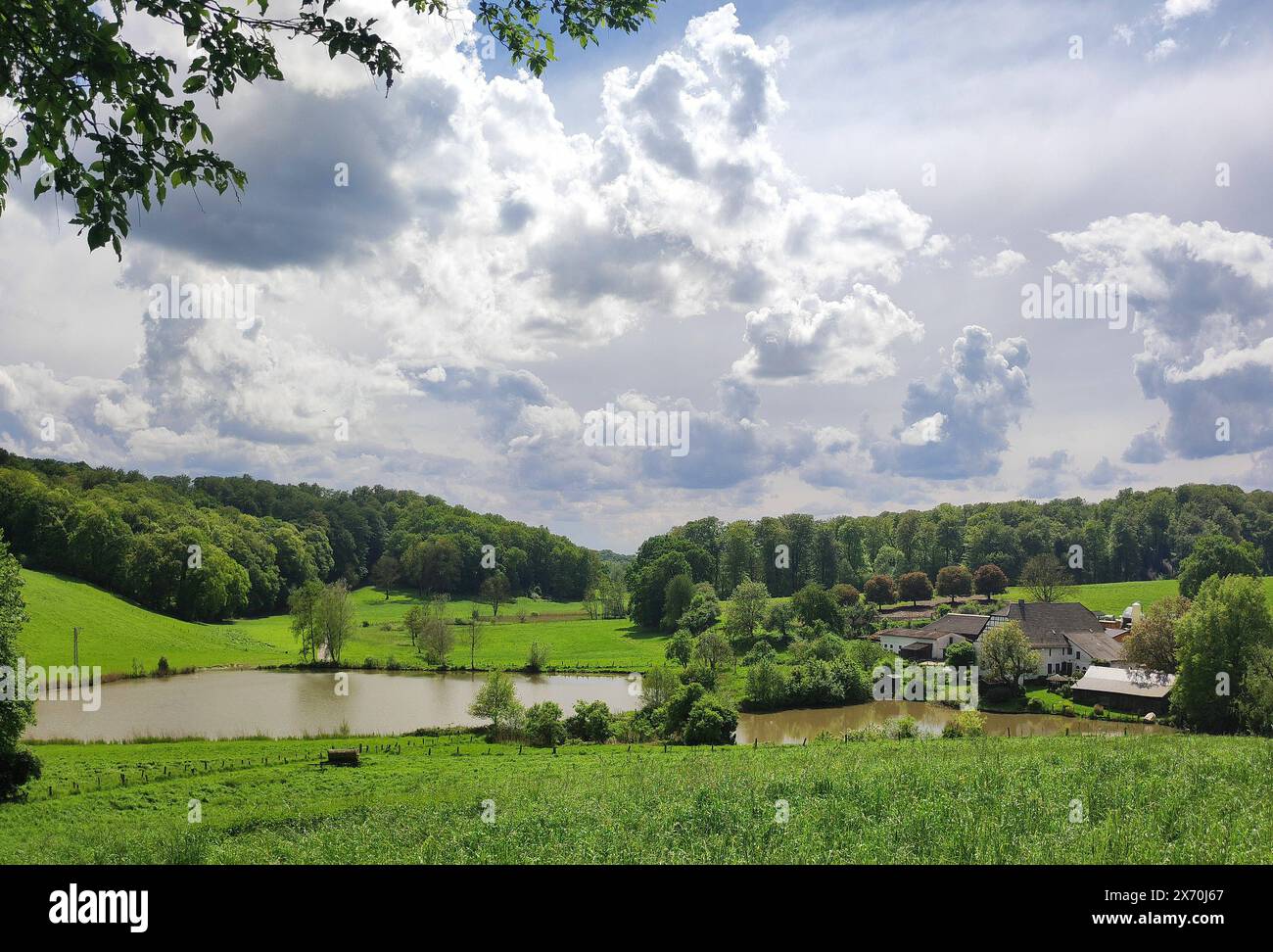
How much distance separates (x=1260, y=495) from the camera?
397 feet

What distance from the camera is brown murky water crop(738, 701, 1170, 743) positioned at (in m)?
42.2

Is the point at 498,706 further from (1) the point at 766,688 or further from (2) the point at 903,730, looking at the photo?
(2) the point at 903,730

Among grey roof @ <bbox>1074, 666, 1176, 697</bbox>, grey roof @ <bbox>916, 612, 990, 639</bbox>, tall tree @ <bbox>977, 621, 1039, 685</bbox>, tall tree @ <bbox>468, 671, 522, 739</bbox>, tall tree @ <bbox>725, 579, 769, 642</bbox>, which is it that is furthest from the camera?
tall tree @ <bbox>725, 579, 769, 642</bbox>

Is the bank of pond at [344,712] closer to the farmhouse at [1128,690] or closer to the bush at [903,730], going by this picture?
the bush at [903,730]

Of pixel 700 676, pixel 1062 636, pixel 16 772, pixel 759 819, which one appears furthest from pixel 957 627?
pixel 16 772

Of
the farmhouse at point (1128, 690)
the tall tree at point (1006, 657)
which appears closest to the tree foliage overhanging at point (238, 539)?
the tall tree at point (1006, 657)

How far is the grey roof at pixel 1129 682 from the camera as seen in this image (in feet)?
160

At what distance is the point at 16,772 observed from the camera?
25.3 metres

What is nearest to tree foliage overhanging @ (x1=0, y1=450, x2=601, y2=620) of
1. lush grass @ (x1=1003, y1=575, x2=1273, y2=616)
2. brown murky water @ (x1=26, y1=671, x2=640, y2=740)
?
brown murky water @ (x1=26, y1=671, x2=640, y2=740)

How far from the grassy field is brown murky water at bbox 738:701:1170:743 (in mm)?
21667

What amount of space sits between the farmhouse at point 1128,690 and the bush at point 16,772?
55998 millimetres

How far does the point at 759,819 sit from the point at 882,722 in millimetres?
39339

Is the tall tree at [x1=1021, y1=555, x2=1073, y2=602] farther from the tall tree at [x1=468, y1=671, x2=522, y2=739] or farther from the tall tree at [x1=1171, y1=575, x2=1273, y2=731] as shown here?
the tall tree at [x1=468, y1=671, x2=522, y2=739]
